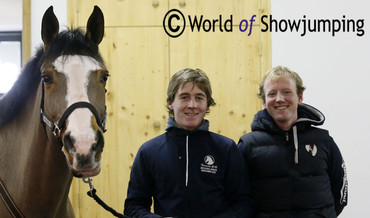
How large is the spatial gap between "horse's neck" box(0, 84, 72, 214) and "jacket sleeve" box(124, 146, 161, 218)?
321 mm

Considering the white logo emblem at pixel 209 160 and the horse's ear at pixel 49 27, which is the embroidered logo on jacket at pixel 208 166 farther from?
the horse's ear at pixel 49 27

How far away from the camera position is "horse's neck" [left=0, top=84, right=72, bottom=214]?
1182 mm

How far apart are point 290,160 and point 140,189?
0.63 m

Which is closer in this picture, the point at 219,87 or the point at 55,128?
the point at 55,128

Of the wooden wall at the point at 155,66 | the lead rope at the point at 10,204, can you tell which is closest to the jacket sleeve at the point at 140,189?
the lead rope at the point at 10,204

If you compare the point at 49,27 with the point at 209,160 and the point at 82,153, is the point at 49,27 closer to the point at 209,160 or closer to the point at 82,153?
the point at 82,153

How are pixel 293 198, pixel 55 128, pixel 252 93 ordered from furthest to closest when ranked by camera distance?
pixel 252 93
pixel 293 198
pixel 55 128

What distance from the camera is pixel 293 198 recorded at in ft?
4.67

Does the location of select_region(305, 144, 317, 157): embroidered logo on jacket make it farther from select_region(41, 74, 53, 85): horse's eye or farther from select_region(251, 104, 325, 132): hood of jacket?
select_region(41, 74, 53, 85): horse's eye

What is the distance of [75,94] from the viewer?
1.08 meters

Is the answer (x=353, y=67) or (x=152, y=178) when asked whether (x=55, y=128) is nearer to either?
(x=152, y=178)

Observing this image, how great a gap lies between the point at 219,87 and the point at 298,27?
2.74ft

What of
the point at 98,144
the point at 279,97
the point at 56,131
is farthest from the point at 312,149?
the point at 56,131

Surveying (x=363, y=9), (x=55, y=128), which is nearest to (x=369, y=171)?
(x=363, y=9)
